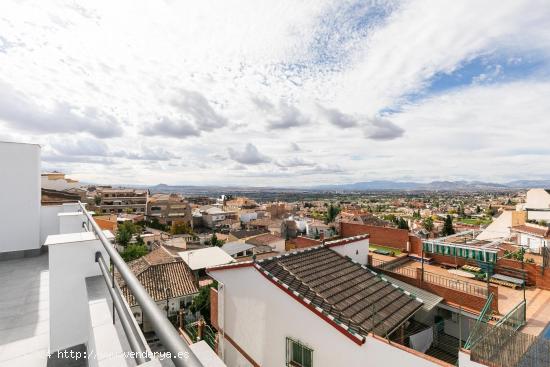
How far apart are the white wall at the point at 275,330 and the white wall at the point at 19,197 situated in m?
5.38

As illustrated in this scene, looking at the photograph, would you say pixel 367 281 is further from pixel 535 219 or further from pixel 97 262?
pixel 535 219

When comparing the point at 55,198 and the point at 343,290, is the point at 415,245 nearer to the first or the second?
the point at 343,290

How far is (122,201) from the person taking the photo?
73812 millimetres

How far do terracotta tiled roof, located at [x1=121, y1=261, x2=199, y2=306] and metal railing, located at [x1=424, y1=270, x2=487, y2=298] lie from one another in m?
17.3

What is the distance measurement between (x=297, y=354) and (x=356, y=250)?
18.1ft

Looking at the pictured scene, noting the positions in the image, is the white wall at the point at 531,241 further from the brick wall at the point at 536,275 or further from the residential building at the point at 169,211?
the residential building at the point at 169,211

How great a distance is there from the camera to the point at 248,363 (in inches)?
358

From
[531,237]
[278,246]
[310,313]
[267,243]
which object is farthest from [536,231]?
[278,246]

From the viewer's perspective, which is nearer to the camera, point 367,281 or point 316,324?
point 316,324

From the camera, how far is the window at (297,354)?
23.5 feet

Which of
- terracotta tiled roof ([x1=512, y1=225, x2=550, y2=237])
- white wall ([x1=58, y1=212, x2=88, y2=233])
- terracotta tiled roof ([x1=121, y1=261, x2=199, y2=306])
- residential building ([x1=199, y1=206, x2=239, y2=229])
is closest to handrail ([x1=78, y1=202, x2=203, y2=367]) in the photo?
white wall ([x1=58, y1=212, x2=88, y2=233])

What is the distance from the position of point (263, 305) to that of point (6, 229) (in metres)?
6.09

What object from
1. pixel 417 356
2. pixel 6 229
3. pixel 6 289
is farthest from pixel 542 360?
pixel 6 229

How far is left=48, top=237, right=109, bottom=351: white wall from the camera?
2537 mm
